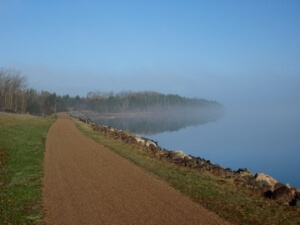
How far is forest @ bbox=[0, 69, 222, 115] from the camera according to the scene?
214 feet

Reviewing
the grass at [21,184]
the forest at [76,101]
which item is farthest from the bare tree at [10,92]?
the grass at [21,184]

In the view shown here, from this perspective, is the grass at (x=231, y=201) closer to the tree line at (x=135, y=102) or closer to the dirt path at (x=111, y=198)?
the dirt path at (x=111, y=198)

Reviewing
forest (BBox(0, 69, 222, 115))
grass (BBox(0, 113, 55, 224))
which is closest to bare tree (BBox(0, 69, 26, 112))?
forest (BBox(0, 69, 222, 115))

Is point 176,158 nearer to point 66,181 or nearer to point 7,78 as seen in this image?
point 66,181

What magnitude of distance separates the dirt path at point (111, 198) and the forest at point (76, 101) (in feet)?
175

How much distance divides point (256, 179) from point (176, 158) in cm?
498

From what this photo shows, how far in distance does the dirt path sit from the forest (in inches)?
2095

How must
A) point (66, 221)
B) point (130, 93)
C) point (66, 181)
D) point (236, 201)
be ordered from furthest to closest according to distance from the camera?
point (130, 93), point (66, 181), point (236, 201), point (66, 221)

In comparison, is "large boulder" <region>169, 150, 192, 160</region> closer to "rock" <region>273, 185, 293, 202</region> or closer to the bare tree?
"rock" <region>273, 185, 293, 202</region>

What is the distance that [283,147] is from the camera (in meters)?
29.0

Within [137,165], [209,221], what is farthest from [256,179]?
[209,221]

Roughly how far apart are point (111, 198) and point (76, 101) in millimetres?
154670

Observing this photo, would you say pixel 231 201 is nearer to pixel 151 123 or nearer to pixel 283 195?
pixel 283 195

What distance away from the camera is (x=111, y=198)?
8.63 metres
